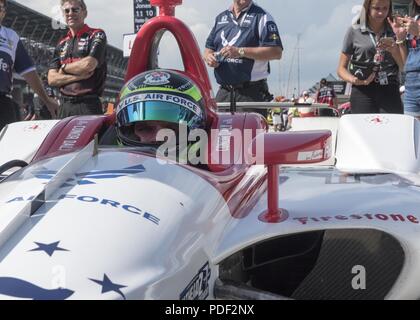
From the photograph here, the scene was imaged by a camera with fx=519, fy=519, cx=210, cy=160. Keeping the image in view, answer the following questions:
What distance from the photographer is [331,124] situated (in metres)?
4.62

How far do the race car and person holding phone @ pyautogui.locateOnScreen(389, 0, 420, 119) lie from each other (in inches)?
61.9

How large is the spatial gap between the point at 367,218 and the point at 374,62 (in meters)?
2.38

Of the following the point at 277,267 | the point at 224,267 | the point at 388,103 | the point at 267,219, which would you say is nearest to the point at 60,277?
the point at 224,267

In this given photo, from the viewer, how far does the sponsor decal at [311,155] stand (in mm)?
1819

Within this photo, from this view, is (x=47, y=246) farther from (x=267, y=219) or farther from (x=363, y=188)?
(x=363, y=188)

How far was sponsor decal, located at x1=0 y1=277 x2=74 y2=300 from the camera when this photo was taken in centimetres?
132

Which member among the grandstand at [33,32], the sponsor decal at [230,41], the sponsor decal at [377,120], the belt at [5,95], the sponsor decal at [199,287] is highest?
the grandstand at [33,32]

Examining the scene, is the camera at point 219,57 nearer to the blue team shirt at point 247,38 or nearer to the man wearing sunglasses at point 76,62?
the blue team shirt at point 247,38

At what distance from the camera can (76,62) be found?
432 cm

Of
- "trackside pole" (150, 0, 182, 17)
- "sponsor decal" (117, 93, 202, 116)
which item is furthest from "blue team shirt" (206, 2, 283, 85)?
"sponsor decal" (117, 93, 202, 116)

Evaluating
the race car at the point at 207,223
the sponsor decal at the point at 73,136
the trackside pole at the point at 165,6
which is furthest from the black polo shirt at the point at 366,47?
the sponsor decal at the point at 73,136

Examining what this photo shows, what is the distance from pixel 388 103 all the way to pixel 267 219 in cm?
253

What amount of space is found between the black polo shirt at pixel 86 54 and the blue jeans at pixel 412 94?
101 inches

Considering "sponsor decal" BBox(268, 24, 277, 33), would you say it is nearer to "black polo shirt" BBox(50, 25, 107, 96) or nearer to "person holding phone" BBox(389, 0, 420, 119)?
"person holding phone" BBox(389, 0, 420, 119)
